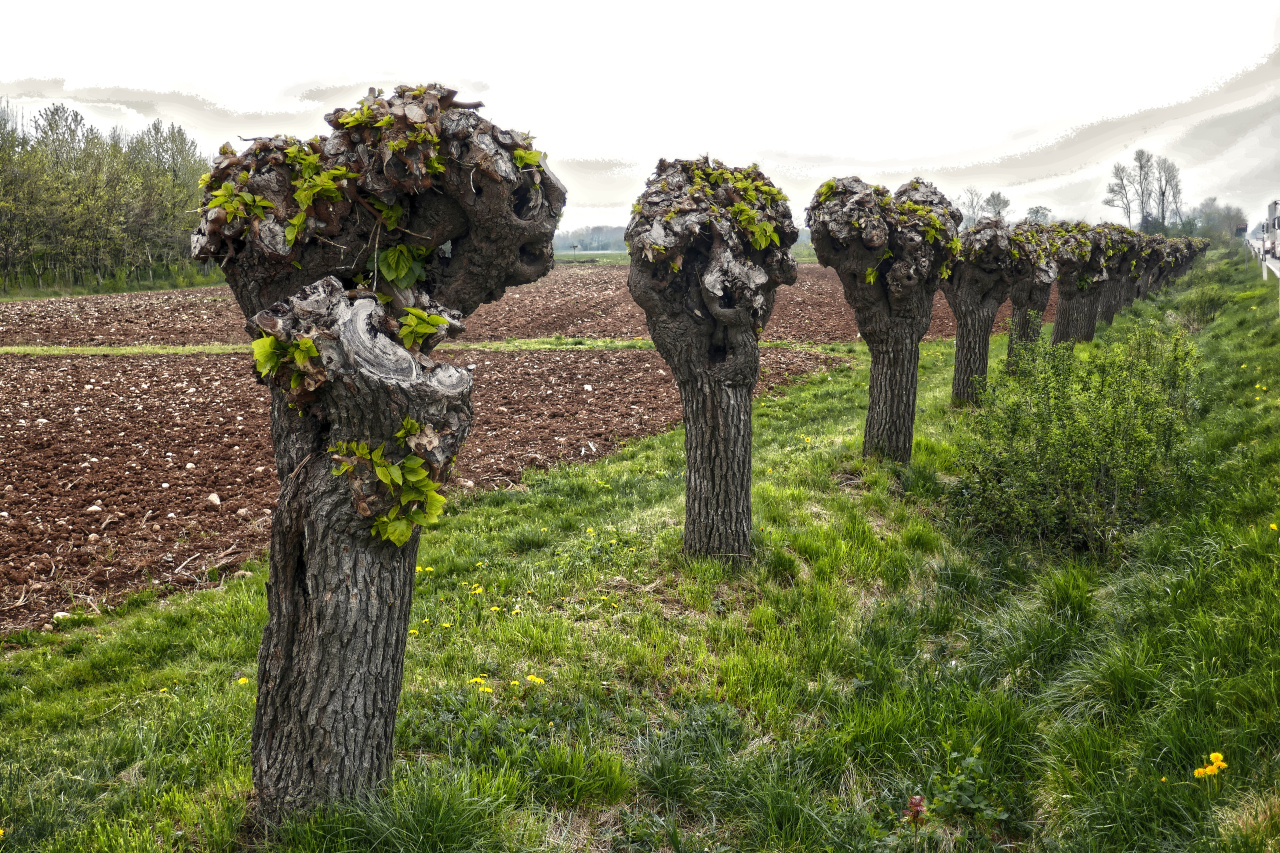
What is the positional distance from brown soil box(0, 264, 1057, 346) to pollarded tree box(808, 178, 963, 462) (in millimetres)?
12554

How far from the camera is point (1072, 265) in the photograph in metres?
16.6

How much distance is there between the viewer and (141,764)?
11.4ft

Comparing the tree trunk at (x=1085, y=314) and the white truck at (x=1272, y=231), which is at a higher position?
the white truck at (x=1272, y=231)

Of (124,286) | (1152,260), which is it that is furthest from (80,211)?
(1152,260)

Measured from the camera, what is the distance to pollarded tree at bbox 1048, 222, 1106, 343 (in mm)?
16312

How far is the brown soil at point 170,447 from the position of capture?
6.57 m

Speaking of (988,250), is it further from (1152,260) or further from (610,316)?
(1152,260)

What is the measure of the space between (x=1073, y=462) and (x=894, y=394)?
271 centimetres

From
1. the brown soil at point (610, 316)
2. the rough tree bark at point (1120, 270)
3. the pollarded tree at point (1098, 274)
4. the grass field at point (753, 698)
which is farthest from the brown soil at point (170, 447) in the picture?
the rough tree bark at point (1120, 270)


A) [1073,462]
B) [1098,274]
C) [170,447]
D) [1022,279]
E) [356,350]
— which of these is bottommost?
[170,447]

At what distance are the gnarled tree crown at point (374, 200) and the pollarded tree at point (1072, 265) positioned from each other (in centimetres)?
1608

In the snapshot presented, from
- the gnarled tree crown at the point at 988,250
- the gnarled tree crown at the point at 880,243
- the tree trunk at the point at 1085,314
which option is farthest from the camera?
the tree trunk at the point at 1085,314

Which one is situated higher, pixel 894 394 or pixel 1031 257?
pixel 1031 257

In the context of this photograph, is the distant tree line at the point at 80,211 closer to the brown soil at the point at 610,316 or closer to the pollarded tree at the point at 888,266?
the brown soil at the point at 610,316
